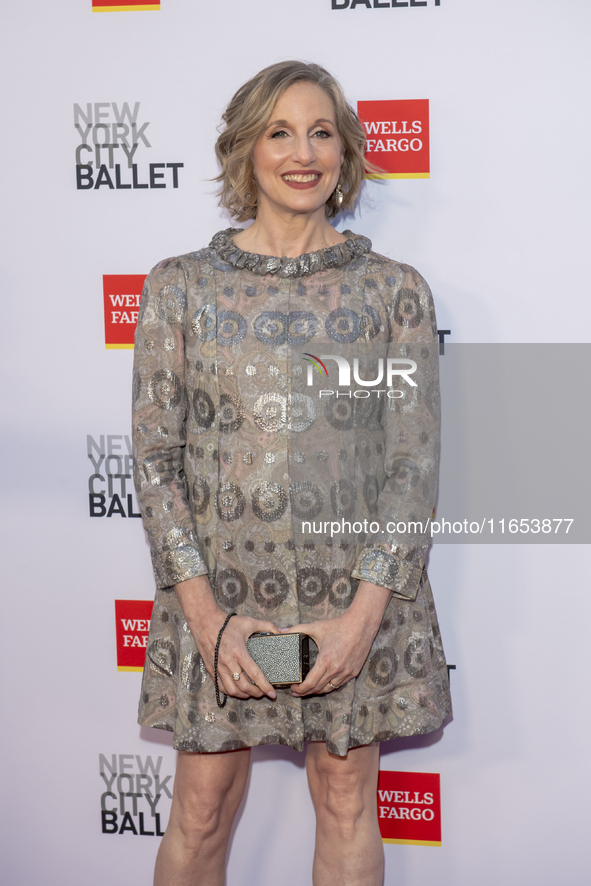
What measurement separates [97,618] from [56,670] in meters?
0.17

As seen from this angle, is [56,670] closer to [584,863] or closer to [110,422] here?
[110,422]

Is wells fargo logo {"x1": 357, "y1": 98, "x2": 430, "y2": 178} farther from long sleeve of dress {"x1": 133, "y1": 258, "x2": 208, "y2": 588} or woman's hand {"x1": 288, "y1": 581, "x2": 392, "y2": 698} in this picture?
woman's hand {"x1": 288, "y1": 581, "x2": 392, "y2": 698}

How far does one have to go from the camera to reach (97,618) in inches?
76.9

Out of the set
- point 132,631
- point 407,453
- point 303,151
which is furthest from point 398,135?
point 132,631

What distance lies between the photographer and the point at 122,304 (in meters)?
1.85

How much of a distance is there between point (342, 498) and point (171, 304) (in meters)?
0.45

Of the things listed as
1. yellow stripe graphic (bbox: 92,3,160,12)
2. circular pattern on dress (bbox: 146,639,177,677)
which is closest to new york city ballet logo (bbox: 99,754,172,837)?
circular pattern on dress (bbox: 146,639,177,677)

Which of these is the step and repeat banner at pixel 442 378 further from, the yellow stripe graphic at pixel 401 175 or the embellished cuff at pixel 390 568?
the embellished cuff at pixel 390 568

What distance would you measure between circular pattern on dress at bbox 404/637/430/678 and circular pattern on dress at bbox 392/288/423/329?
0.56 m

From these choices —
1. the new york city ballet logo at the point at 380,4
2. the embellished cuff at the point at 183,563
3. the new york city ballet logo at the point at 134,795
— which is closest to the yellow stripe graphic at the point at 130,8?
the new york city ballet logo at the point at 380,4

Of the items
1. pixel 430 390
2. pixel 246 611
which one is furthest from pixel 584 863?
pixel 430 390

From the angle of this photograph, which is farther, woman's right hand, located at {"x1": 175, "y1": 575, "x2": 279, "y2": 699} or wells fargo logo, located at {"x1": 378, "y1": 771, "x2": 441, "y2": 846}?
wells fargo logo, located at {"x1": 378, "y1": 771, "x2": 441, "y2": 846}

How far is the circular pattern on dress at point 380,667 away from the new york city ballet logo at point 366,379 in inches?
17.7

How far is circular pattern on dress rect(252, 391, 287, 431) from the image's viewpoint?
1.46 meters
